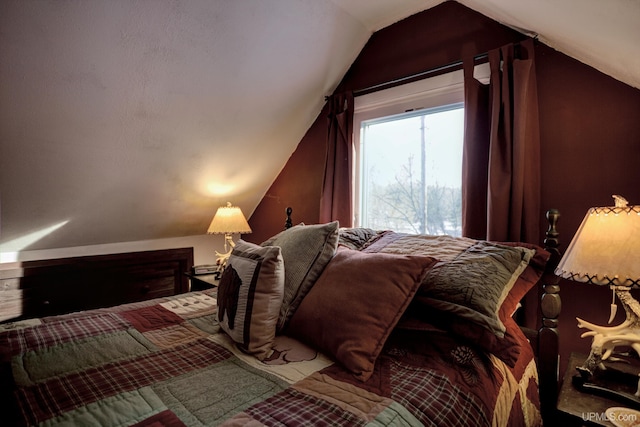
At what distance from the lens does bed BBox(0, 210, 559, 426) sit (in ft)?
2.78

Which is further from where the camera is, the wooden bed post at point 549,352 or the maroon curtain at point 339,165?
the maroon curtain at point 339,165

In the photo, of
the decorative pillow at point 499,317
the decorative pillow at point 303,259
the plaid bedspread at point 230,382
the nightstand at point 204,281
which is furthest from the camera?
the nightstand at point 204,281

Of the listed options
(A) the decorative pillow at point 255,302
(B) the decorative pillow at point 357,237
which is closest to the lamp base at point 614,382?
(B) the decorative pillow at point 357,237

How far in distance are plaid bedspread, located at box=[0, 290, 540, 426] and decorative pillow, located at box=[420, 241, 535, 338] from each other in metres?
0.11

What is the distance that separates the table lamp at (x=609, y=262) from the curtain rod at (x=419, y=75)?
1.14 metres

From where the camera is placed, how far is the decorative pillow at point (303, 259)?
1.29 m

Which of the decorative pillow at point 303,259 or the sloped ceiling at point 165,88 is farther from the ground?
the sloped ceiling at point 165,88

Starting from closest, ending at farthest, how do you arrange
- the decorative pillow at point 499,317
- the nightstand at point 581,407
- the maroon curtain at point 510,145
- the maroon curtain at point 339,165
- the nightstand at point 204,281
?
the nightstand at point 581,407 < the decorative pillow at point 499,317 < the maroon curtain at point 510,145 < the nightstand at point 204,281 < the maroon curtain at point 339,165

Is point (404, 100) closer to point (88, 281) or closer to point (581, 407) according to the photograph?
point (581, 407)

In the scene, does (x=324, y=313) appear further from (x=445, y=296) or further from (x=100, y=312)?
(x=100, y=312)

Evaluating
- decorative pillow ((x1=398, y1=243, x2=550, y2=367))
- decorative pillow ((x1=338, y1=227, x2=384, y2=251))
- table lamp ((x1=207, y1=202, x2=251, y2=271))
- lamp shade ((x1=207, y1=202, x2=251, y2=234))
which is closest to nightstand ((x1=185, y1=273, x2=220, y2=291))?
table lamp ((x1=207, y1=202, x2=251, y2=271))

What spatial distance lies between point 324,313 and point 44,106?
190cm

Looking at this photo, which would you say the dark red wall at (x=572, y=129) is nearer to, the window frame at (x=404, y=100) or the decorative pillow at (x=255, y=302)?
the window frame at (x=404, y=100)

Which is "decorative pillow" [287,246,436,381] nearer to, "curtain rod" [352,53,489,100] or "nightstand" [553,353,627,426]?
"nightstand" [553,353,627,426]
